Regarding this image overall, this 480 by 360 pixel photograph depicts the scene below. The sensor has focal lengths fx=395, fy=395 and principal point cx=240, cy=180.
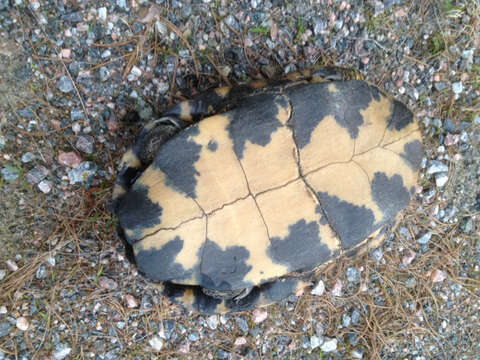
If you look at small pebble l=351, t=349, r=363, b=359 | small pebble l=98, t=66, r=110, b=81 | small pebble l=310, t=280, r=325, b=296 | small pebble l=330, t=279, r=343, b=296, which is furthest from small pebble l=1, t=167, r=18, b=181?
small pebble l=351, t=349, r=363, b=359

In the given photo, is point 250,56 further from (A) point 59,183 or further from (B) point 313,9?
(A) point 59,183

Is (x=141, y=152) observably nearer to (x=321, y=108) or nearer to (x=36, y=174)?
(x=36, y=174)

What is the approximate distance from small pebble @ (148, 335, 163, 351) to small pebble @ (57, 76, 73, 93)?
1.60 metres

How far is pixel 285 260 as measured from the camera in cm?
176

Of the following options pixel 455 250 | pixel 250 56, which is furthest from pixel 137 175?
pixel 455 250

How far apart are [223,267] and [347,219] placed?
23.4 inches

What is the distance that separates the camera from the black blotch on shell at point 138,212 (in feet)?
5.61

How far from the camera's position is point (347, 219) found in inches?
69.9

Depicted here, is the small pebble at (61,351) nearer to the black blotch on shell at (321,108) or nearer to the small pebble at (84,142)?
the small pebble at (84,142)

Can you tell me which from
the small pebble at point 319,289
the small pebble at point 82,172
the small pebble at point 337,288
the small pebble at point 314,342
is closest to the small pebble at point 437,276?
the small pebble at point 337,288

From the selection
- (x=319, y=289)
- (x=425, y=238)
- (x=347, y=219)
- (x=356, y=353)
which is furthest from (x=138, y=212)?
(x=425, y=238)

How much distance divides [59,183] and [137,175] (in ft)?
2.23

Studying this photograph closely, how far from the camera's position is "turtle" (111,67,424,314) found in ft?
5.56

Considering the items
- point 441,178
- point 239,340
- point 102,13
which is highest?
point 102,13
